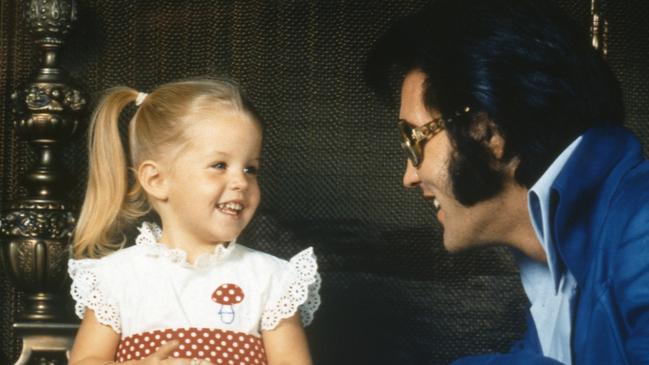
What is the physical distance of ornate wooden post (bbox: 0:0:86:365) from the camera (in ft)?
7.12

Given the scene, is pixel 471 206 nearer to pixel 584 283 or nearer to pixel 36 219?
pixel 584 283

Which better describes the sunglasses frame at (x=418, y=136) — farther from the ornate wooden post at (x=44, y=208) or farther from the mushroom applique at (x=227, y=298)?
the ornate wooden post at (x=44, y=208)

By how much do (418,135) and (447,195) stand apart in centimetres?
11

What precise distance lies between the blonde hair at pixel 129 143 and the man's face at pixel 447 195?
31cm

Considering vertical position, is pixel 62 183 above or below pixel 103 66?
below

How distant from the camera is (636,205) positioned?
1608 millimetres

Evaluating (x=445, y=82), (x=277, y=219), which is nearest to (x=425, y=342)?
(x=277, y=219)

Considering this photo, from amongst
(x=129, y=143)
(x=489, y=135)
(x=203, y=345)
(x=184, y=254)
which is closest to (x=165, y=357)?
(x=203, y=345)

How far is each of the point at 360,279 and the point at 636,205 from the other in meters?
0.89

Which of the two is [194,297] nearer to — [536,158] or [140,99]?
[140,99]

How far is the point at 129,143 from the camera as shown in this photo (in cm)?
215

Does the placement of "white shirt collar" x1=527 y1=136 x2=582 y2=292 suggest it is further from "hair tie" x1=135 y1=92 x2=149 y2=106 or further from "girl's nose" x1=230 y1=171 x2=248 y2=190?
"hair tie" x1=135 y1=92 x2=149 y2=106

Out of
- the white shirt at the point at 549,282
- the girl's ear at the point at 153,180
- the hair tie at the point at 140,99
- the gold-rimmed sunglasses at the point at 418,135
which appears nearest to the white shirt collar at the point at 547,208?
the white shirt at the point at 549,282

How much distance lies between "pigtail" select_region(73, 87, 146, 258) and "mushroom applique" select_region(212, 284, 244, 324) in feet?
0.88
